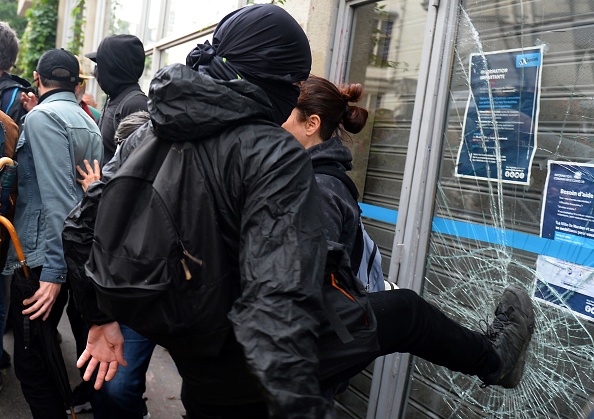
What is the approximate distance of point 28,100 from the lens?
4426 mm

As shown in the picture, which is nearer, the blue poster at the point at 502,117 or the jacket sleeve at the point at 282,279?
the jacket sleeve at the point at 282,279

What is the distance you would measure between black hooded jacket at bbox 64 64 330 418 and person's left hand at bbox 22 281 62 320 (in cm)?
144

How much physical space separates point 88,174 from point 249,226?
209 cm

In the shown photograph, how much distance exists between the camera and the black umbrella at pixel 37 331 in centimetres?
308

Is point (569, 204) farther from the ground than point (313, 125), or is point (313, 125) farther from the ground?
point (313, 125)

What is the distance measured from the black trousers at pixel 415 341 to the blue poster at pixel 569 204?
520 mm

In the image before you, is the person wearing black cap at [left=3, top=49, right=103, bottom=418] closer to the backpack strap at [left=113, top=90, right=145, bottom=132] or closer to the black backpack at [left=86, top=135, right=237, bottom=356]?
the backpack strap at [left=113, top=90, right=145, bottom=132]

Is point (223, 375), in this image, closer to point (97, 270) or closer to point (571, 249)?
point (97, 270)

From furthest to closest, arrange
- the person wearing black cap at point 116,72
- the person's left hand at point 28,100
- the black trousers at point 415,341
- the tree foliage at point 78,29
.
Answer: the tree foliage at point 78,29, the person's left hand at point 28,100, the person wearing black cap at point 116,72, the black trousers at point 415,341

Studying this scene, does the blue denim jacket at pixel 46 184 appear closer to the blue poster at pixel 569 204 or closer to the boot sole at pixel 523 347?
the boot sole at pixel 523 347

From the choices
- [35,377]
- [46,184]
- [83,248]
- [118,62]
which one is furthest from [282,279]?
[118,62]

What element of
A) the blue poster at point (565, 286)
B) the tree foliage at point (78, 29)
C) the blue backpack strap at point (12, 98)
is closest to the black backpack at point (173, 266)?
the blue poster at point (565, 286)

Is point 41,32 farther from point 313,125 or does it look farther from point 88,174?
point 313,125

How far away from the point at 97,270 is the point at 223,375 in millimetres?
482
